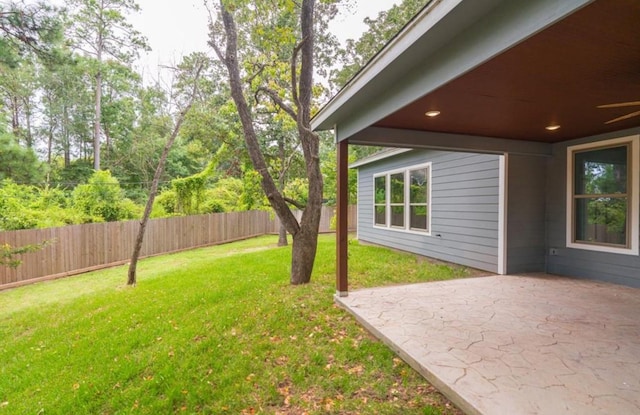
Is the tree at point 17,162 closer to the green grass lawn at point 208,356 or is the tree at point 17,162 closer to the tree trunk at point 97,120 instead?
the green grass lawn at point 208,356

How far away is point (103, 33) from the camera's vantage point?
16.3m

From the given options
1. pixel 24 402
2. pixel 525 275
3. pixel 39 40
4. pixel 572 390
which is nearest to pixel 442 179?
pixel 525 275

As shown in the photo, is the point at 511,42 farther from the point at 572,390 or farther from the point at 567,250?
the point at 567,250

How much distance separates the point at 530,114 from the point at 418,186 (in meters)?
3.74

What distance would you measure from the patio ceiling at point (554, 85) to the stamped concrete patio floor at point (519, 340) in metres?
2.26

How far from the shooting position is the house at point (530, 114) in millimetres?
1882

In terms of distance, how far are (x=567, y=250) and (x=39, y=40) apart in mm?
10221

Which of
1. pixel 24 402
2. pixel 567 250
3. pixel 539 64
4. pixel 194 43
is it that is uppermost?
pixel 194 43

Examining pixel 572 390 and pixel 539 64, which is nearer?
pixel 572 390

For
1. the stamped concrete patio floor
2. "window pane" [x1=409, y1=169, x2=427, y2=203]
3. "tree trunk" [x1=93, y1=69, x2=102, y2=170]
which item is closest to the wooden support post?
the stamped concrete patio floor

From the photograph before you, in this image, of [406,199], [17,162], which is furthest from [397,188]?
[17,162]

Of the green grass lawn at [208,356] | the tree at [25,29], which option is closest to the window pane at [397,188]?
the green grass lawn at [208,356]

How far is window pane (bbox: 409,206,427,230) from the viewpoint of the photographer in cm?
723

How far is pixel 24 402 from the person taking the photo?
8.51ft
